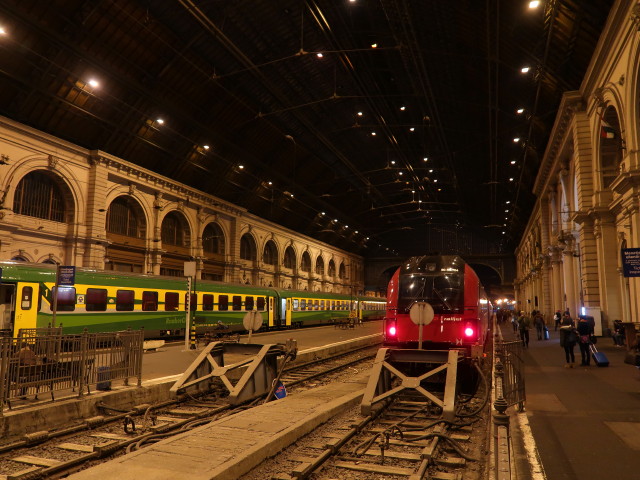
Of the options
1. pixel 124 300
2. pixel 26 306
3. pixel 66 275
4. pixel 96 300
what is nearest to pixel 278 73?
pixel 124 300

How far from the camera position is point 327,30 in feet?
86.5

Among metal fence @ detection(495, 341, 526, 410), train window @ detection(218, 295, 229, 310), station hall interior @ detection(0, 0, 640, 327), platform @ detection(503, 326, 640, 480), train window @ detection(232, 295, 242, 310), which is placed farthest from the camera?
train window @ detection(232, 295, 242, 310)

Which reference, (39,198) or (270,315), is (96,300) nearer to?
(39,198)

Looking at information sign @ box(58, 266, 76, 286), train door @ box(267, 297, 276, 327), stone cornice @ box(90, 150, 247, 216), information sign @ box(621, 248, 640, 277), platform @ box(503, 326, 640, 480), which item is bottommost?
platform @ box(503, 326, 640, 480)

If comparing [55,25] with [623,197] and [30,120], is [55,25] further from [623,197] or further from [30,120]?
[623,197]

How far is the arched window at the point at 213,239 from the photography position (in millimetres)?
44084

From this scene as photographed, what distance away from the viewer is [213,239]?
45.6 meters

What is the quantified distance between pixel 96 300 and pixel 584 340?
58.1 ft

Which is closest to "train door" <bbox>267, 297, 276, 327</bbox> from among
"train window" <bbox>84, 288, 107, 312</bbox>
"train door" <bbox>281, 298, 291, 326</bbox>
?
"train door" <bbox>281, 298, 291, 326</bbox>

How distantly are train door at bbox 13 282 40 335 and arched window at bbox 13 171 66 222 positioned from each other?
1255cm

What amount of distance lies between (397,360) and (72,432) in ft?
19.0

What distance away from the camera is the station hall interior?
21.4 metres

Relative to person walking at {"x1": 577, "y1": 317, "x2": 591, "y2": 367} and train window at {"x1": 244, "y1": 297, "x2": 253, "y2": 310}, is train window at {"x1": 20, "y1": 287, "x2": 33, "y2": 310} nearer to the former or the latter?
train window at {"x1": 244, "y1": 297, "x2": 253, "y2": 310}

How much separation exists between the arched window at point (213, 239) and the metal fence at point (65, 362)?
3351 cm
